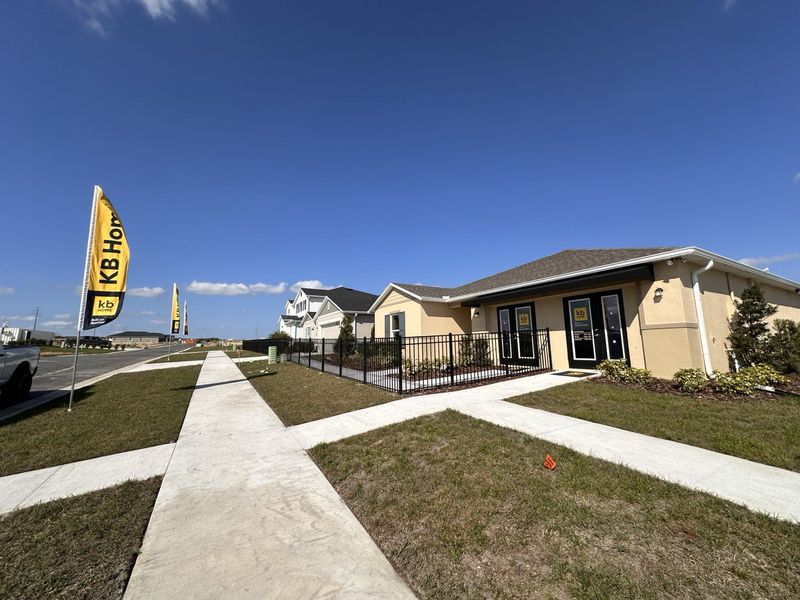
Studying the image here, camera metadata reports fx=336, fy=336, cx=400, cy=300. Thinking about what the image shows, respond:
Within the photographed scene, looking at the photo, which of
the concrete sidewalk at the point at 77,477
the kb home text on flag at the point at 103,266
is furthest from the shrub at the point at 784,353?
the kb home text on flag at the point at 103,266

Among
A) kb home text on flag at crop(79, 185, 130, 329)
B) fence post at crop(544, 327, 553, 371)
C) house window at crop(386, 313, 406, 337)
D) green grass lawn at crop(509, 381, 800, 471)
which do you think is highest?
kb home text on flag at crop(79, 185, 130, 329)

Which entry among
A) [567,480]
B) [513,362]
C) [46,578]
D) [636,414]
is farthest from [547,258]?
[46,578]

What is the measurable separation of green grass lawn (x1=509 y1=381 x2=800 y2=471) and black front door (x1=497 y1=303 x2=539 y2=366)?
13.3 ft

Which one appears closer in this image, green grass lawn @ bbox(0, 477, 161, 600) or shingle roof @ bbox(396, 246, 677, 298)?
green grass lawn @ bbox(0, 477, 161, 600)

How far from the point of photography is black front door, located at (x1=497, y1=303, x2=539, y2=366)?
482 inches

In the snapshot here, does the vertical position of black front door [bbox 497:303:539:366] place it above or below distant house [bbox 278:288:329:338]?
below

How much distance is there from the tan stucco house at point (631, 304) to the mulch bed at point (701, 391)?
875 mm

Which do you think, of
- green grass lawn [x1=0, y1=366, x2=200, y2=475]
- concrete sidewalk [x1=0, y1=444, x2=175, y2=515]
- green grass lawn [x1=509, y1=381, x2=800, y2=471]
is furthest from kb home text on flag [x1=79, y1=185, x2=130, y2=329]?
green grass lawn [x1=509, y1=381, x2=800, y2=471]

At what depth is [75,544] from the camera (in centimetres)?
290

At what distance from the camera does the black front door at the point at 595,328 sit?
10234 mm

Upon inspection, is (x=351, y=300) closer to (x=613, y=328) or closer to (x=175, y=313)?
(x=175, y=313)

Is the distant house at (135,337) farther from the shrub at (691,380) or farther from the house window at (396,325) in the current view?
the shrub at (691,380)

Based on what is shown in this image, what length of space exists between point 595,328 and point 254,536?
36.1 feet

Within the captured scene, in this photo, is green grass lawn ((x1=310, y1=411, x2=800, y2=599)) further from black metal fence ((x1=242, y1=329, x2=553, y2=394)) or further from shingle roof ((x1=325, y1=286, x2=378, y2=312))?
shingle roof ((x1=325, y1=286, x2=378, y2=312))
